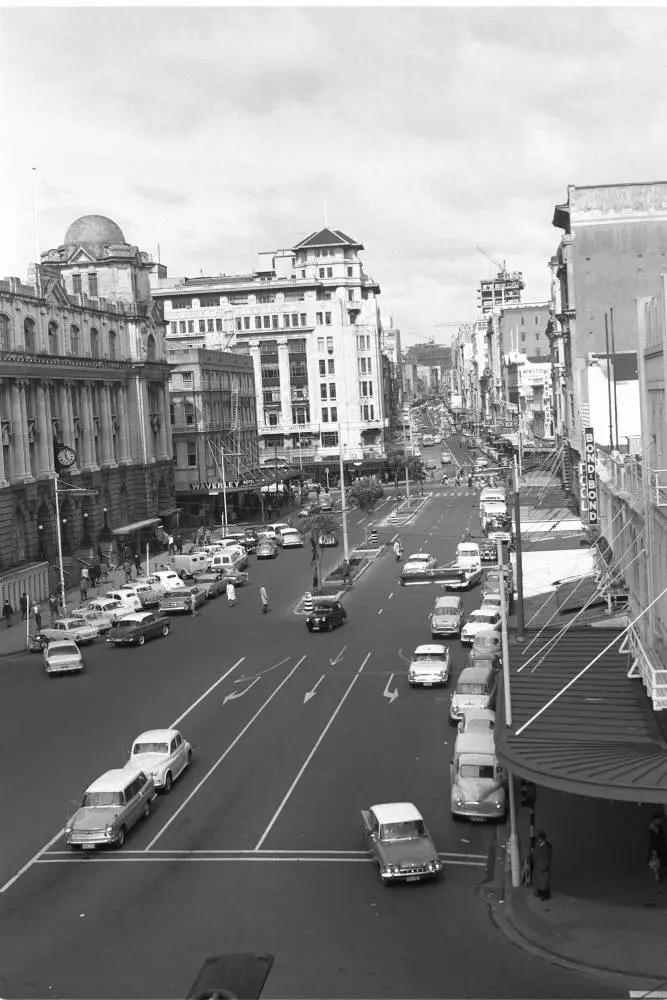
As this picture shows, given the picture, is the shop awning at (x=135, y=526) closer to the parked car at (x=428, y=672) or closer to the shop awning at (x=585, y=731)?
the parked car at (x=428, y=672)

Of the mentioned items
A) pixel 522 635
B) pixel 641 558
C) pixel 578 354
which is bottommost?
pixel 522 635

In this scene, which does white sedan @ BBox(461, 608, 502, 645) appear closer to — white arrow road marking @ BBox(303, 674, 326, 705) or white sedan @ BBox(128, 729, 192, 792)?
white arrow road marking @ BBox(303, 674, 326, 705)

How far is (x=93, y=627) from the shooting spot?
56969 millimetres

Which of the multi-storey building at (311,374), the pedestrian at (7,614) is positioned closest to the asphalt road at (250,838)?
the pedestrian at (7,614)

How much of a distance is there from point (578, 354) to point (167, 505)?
39.8 meters

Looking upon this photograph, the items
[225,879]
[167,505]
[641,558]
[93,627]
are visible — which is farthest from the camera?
[167,505]

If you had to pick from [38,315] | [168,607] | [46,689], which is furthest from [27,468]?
[46,689]

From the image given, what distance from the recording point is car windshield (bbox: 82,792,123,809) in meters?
29.0

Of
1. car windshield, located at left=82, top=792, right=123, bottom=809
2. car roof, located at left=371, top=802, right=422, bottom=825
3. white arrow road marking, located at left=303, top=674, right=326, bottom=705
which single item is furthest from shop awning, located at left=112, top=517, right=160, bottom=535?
car roof, located at left=371, top=802, right=422, bottom=825

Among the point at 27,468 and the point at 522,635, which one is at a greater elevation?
the point at 27,468

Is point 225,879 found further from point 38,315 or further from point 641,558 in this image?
point 38,315

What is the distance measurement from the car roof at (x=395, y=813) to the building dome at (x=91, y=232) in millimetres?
80292

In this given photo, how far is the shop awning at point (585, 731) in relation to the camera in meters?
21.8

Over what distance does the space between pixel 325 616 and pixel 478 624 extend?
8001 millimetres
